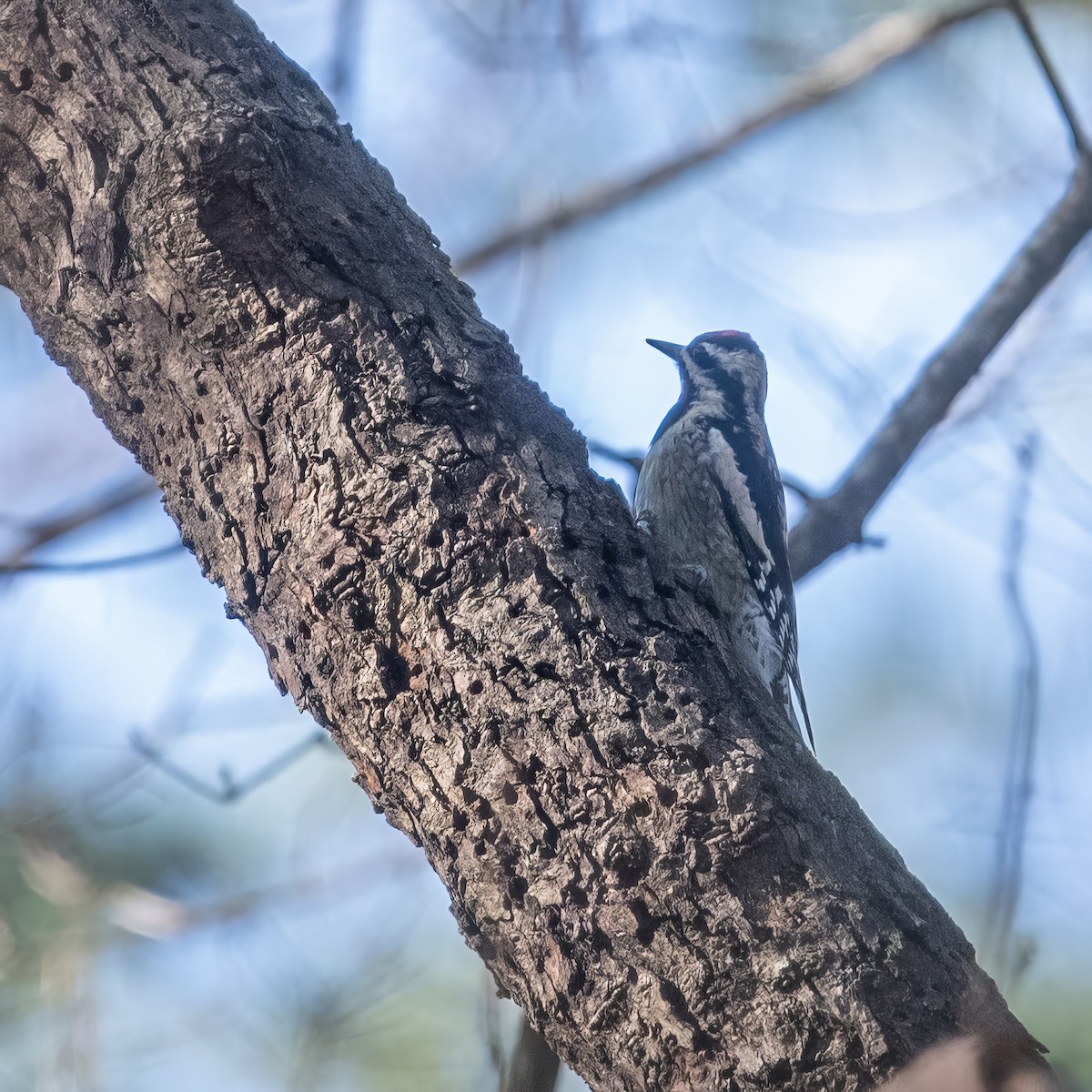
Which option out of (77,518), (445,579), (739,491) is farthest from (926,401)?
(77,518)

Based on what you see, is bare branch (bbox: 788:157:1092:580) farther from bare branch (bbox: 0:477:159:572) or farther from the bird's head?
bare branch (bbox: 0:477:159:572)

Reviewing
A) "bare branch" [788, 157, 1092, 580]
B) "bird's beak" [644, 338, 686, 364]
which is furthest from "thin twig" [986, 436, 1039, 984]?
"bird's beak" [644, 338, 686, 364]

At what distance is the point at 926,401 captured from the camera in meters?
2.63

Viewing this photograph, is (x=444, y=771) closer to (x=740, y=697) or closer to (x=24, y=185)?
(x=740, y=697)

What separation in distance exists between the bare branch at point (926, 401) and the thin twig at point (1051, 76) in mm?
315

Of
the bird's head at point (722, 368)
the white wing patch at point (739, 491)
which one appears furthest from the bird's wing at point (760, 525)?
the bird's head at point (722, 368)

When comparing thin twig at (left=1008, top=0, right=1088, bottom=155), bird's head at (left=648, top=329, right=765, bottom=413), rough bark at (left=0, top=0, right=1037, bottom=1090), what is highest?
thin twig at (left=1008, top=0, right=1088, bottom=155)

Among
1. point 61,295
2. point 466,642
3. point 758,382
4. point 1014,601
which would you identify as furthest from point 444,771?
point 758,382

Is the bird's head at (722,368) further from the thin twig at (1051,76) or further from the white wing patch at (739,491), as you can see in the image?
the thin twig at (1051,76)

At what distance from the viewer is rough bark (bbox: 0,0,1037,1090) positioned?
4.13ft

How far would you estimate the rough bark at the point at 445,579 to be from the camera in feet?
4.13

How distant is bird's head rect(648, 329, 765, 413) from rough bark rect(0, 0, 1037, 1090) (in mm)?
2103

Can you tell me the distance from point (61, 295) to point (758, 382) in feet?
8.71

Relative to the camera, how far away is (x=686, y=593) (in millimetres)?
1553
